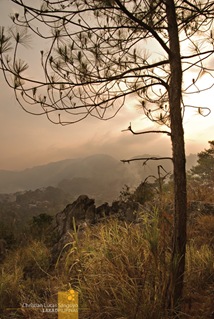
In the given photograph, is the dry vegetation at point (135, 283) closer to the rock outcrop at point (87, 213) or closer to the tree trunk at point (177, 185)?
the tree trunk at point (177, 185)

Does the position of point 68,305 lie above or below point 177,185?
below

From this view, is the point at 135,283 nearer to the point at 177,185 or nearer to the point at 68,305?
the point at 68,305

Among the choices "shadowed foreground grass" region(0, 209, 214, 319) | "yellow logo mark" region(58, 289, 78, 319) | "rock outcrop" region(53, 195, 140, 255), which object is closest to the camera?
"shadowed foreground grass" region(0, 209, 214, 319)

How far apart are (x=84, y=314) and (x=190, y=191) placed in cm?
552

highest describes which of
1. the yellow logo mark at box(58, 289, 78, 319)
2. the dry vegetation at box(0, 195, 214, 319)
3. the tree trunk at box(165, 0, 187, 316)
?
the tree trunk at box(165, 0, 187, 316)

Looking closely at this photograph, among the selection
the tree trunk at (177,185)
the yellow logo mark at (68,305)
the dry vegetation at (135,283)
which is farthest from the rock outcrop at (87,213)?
the tree trunk at (177,185)

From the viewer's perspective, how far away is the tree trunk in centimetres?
235

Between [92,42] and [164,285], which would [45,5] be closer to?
[92,42]

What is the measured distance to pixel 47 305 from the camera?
10.1 ft

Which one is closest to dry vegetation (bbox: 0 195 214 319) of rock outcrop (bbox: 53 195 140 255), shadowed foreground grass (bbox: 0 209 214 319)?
shadowed foreground grass (bbox: 0 209 214 319)

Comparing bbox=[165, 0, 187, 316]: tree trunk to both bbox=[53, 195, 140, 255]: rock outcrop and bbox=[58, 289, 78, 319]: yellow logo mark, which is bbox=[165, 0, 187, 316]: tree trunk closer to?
bbox=[58, 289, 78, 319]: yellow logo mark

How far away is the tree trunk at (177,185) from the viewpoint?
2346 mm

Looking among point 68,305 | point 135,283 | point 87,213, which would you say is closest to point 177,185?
point 135,283

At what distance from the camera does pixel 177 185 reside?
2381mm
